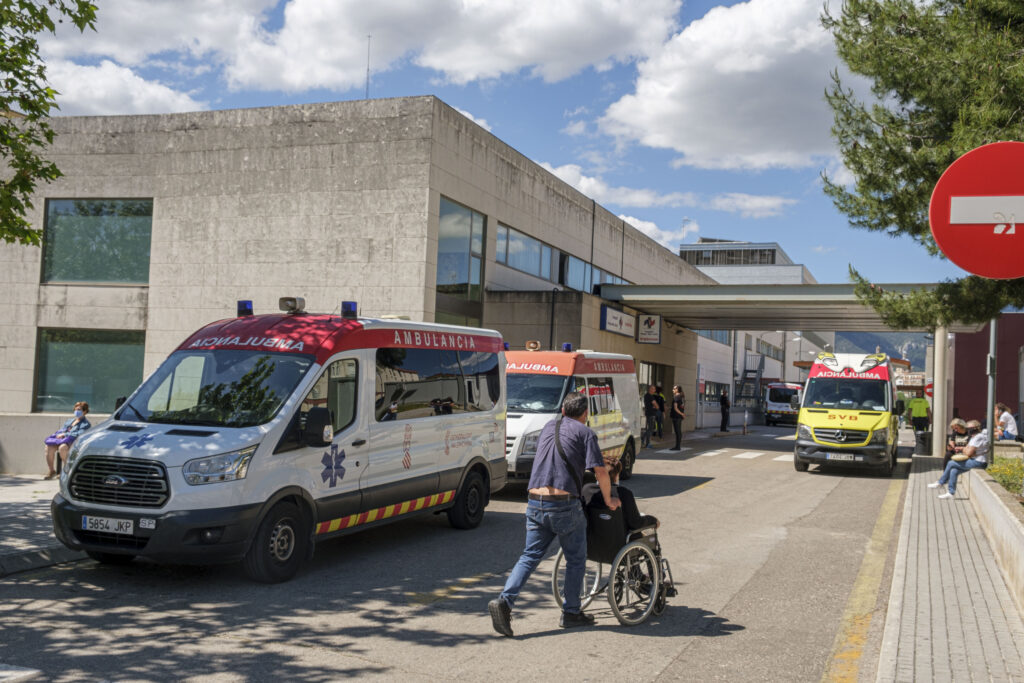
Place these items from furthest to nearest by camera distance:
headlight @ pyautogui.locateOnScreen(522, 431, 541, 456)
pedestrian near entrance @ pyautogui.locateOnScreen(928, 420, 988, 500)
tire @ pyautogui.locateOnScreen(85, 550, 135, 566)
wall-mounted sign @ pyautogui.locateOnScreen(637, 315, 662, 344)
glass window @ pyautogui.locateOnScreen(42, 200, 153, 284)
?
1. wall-mounted sign @ pyautogui.locateOnScreen(637, 315, 662, 344)
2. glass window @ pyautogui.locateOnScreen(42, 200, 153, 284)
3. pedestrian near entrance @ pyautogui.locateOnScreen(928, 420, 988, 500)
4. headlight @ pyautogui.locateOnScreen(522, 431, 541, 456)
5. tire @ pyautogui.locateOnScreen(85, 550, 135, 566)

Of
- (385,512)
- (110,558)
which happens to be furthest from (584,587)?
(110,558)

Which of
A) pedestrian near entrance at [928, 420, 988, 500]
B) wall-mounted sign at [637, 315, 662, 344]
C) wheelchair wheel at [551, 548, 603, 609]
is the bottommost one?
wheelchair wheel at [551, 548, 603, 609]

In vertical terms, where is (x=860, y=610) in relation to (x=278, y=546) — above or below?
below

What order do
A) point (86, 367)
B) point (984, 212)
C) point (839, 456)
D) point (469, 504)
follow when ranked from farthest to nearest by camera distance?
point (86, 367) → point (839, 456) → point (469, 504) → point (984, 212)

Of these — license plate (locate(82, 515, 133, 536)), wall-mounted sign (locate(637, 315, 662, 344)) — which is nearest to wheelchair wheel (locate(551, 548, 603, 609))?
license plate (locate(82, 515, 133, 536))

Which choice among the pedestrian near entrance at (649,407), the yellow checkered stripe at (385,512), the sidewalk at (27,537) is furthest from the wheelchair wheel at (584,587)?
the pedestrian near entrance at (649,407)

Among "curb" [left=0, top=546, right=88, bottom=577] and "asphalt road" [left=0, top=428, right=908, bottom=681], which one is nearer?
"asphalt road" [left=0, top=428, right=908, bottom=681]

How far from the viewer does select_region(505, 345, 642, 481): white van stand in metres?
13.6

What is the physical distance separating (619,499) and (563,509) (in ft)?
2.04

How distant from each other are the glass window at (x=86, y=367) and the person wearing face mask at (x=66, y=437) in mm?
4992

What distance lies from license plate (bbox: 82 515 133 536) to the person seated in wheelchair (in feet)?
12.1

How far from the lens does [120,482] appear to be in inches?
287

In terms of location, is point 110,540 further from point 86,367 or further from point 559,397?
point 86,367

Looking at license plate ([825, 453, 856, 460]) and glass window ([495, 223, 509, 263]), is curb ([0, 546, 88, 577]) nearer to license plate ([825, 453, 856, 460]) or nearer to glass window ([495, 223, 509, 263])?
license plate ([825, 453, 856, 460])
